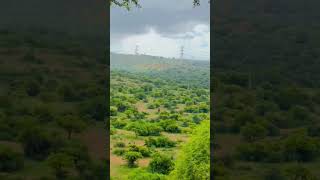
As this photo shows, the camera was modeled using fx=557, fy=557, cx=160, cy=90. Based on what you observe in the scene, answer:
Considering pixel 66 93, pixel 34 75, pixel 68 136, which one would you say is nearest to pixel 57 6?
pixel 34 75

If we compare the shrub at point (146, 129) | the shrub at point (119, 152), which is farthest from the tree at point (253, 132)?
the shrub at point (146, 129)

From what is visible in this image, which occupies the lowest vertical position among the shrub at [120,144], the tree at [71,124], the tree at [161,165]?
the tree at [161,165]

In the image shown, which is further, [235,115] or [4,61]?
[4,61]

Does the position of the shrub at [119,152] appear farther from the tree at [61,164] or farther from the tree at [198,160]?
the tree at [61,164]

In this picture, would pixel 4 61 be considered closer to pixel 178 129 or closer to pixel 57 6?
pixel 57 6

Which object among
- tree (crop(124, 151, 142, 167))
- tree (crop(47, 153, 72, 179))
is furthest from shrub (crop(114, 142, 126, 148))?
tree (crop(47, 153, 72, 179))

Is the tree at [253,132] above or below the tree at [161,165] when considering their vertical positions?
above

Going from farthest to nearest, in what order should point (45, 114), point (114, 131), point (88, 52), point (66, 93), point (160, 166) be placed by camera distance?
point (114, 131), point (160, 166), point (88, 52), point (66, 93), point (45, 114)

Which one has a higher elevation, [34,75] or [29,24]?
[29,24]
